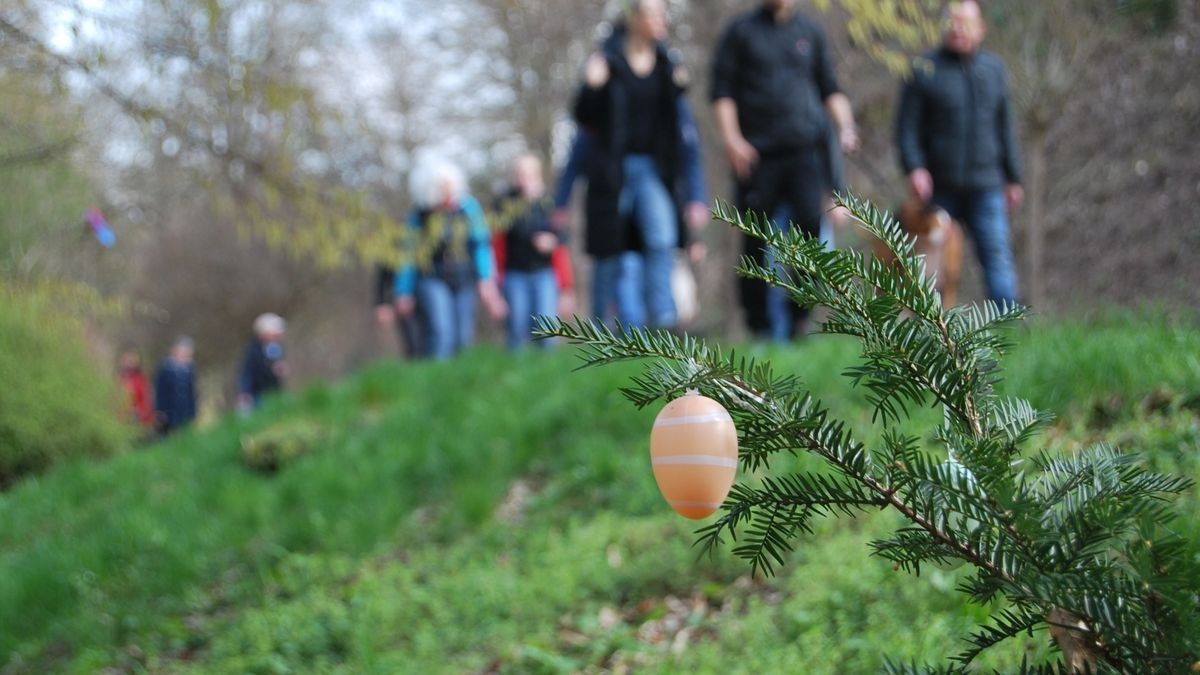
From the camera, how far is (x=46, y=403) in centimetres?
1113

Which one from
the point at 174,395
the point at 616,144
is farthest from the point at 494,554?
the point at 174,395

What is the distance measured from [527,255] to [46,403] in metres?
5.57

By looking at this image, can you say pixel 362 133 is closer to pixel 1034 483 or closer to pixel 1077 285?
pixel 1034 483

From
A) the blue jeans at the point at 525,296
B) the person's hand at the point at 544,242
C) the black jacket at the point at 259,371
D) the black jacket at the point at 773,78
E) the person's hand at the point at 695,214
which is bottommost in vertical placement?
the black jacket at the point at 259,371

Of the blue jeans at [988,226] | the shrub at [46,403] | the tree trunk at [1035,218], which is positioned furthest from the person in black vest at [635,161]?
the shrub at [46,403]

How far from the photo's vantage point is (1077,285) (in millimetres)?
10719

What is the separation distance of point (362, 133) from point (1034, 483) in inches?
142

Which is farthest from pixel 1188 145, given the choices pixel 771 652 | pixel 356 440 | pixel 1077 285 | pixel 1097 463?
pixel 1097 463

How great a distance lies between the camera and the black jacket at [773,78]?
6.17 m

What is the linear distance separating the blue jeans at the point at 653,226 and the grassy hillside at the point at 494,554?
0.68m

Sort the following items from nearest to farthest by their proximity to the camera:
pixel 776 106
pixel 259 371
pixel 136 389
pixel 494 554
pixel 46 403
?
pixel 494 554 < pixel 776 106 < pixel 46 403 < pixel 259 371 < pixel 136 389

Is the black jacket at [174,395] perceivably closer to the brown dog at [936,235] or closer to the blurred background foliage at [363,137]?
the blurred background foliage at [363,137]

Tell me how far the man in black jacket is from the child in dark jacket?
350 centimetres

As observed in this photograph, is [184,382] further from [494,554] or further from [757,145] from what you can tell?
[494,554]
